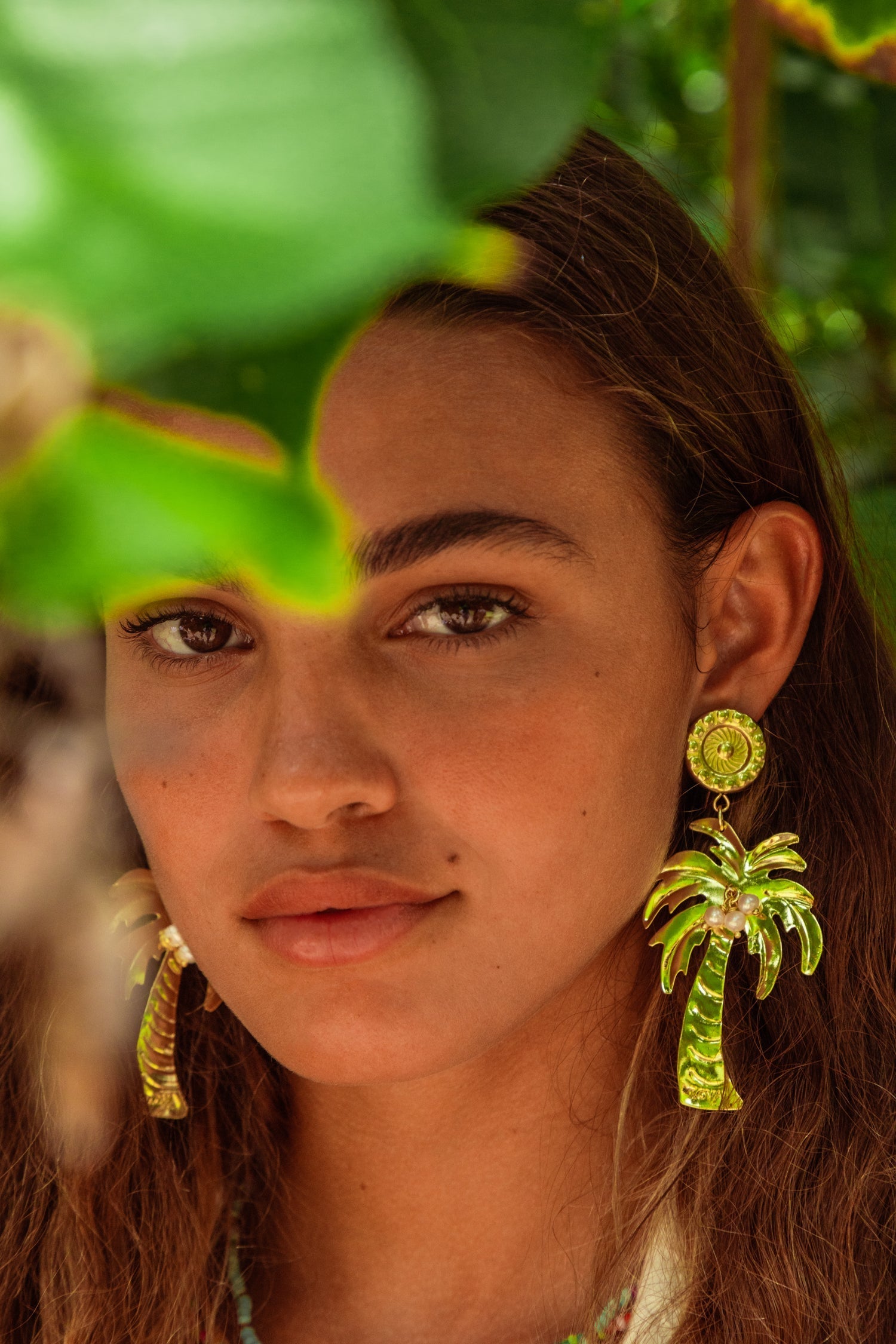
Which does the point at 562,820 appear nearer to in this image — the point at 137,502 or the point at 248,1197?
the point at 248,1197

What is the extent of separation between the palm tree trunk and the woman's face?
112 mm

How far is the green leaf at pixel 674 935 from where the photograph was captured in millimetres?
1528

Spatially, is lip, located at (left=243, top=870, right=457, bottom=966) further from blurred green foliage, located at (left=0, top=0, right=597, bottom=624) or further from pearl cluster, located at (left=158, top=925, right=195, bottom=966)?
blurred green foliage, located at (left=0, top=0, right=597, bottom=624)

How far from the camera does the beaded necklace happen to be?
1576 mm

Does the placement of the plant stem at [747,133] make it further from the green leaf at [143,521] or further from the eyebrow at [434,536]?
the green leaf at [143,521]

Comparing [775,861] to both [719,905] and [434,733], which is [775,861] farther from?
[434,733]

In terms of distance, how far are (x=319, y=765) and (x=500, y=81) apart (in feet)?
2.98

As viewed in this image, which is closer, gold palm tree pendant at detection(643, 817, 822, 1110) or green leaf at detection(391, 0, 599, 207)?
green leaf at detection(391, 0, 599, 207)

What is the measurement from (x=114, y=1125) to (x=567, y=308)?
44.6 inches

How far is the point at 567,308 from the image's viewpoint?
4.82ft

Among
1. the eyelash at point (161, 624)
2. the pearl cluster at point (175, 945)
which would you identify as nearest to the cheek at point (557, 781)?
the eyelash at point (161, 624)

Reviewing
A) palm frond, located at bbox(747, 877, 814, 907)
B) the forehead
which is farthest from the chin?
the forehead

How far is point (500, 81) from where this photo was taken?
1.08 ft

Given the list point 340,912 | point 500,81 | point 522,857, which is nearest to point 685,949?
point 522,857
